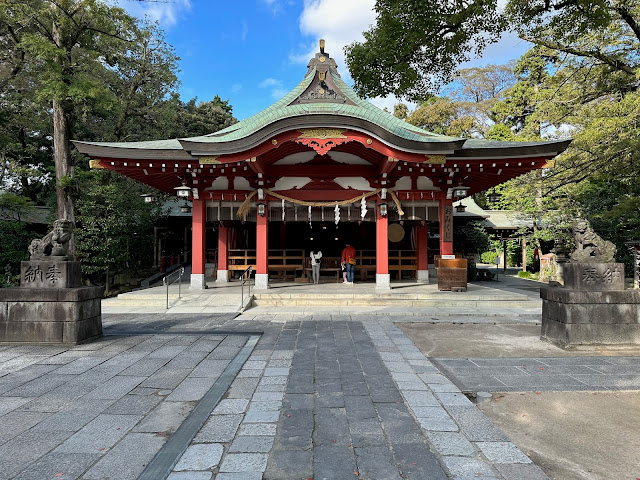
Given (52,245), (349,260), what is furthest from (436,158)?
(52,245)

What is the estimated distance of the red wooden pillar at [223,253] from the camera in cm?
1334

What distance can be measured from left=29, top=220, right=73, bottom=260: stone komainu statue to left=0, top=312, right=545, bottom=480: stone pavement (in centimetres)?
153

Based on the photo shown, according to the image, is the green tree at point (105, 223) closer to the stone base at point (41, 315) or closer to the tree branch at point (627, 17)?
the stone base at point (41, 315)

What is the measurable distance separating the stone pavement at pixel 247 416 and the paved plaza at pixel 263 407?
0.01m

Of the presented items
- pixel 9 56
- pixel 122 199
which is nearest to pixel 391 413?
pixel 122 199

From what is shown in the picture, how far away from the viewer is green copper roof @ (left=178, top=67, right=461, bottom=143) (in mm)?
9859

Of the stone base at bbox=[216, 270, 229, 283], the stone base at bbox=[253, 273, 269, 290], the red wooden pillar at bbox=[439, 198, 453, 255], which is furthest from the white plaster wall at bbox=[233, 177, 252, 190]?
the red wooden pillar at bbox=[439, 198, 453, 255]

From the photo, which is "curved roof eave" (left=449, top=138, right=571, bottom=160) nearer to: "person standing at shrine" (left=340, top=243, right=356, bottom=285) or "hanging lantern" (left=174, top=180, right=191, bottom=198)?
"person standing at shrine" (left=340, top=243, right=356, bottom=285)

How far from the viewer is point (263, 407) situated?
3.32 metres

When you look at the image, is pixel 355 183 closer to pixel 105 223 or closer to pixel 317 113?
pixel 317 113

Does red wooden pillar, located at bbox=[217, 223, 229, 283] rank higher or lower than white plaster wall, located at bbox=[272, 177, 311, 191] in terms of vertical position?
lower

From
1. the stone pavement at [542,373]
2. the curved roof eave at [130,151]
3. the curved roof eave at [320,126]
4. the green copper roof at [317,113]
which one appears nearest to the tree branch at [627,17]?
the green copper roof at [317,113]

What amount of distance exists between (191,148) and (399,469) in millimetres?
9501

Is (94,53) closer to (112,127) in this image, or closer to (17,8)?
(17,8)
